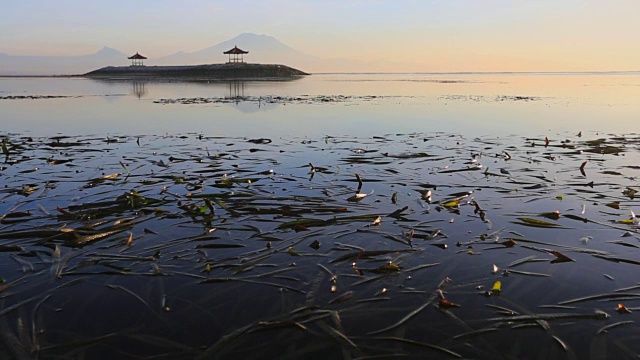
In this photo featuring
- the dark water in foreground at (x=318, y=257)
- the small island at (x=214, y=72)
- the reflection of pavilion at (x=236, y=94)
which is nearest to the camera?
the dark water in foreground at (x=318, y=257)

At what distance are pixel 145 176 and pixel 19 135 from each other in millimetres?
9876

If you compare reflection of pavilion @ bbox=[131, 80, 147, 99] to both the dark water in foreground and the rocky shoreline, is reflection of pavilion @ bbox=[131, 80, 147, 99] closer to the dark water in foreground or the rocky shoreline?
the dark water in foreground

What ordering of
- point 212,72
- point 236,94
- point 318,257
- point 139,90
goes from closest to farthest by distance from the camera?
point 318,257 < point 236,94 < point 139,90 < point 212,72

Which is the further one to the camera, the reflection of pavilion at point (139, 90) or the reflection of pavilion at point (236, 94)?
the reflection of pavilion at point (139, 90)

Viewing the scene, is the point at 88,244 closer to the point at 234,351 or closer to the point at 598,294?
the point at 234,351

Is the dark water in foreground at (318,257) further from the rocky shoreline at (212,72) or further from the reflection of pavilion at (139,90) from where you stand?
the rocky shoreline at (212,72)

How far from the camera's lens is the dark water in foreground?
362 centimetres

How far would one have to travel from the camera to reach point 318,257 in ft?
17.1

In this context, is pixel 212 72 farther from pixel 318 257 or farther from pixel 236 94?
pixel 318 257

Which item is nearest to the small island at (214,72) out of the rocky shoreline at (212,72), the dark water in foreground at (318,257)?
the rocky shoreline at (212,72)

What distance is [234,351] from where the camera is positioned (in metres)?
3.44

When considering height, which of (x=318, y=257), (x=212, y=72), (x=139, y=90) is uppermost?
(x=212, y=72)

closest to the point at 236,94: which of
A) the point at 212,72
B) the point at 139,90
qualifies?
the point at 139,90

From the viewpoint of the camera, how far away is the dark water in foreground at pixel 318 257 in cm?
362
